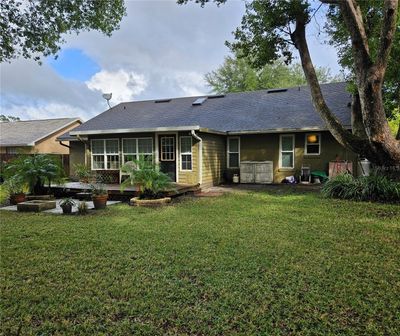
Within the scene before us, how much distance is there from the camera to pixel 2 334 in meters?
2.42

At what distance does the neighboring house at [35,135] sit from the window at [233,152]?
11.3 metres

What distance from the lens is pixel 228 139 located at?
13.9 m

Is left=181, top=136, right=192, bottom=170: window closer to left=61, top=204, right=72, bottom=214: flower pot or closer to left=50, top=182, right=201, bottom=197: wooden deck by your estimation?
left=50, top=182, right=201, bottom=197: wooden deck

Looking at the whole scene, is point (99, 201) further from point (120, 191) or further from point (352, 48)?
point (352, 48)

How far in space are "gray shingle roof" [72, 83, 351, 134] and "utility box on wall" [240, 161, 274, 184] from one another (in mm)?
1512

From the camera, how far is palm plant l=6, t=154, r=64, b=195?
9383 millimetres

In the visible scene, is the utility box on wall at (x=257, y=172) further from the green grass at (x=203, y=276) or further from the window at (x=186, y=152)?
the green grass at (x=203, y=276)

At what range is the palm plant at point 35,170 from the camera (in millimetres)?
9383

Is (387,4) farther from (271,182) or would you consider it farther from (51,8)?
(51,8)

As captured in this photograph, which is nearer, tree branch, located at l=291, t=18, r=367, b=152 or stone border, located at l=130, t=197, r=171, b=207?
stone border, located at l=130, t=197, r=171, b=207

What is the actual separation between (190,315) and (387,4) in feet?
26.5

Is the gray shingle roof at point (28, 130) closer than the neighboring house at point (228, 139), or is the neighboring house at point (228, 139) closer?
the neighboring house at point (228, 139)

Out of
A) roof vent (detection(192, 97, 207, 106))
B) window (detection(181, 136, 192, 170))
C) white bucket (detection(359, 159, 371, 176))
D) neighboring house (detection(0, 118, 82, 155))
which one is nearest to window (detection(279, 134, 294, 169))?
white bucket (detection(359, 159, 371, 176))

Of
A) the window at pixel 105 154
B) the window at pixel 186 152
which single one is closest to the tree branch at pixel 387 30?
the window at pixel 186 152
